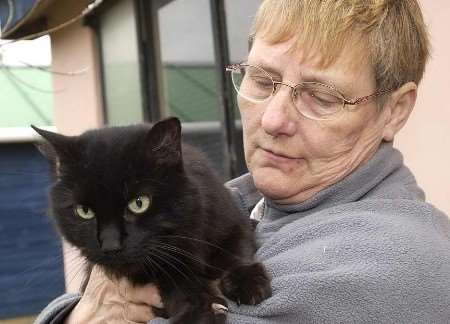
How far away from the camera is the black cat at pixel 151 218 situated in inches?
52.6

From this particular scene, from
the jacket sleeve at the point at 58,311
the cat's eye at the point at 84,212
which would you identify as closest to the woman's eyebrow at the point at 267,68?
the cat's eye at the point at 84,212

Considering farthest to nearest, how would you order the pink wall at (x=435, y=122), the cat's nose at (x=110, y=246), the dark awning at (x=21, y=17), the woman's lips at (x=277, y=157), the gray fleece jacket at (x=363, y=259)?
the dark awning at (x=21, y=17) < the pink wall at (x=435, y=122) < the woman's lips at (x=277, y=157) < the cat's nose at (x=110, y=246) < the gray fleece jacket at (x=363, y=259)

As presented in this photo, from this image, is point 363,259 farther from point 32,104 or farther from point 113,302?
point 32,104

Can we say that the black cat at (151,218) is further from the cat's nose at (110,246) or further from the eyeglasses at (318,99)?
the eyeglasses at (318,99)

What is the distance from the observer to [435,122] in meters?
2.28

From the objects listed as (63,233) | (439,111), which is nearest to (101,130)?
(63,233)

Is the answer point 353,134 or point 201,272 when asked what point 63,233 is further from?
point 353,134

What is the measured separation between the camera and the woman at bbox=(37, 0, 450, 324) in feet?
3.86

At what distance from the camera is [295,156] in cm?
152

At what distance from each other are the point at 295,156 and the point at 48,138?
1.94ft

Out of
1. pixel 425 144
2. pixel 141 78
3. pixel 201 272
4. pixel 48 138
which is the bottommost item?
pixel 201 272

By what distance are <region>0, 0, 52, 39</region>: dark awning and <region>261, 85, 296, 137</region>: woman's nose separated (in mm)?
3314

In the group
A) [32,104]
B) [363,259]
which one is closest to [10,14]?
[32,104]

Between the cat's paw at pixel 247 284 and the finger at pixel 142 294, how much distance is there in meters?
0.15
